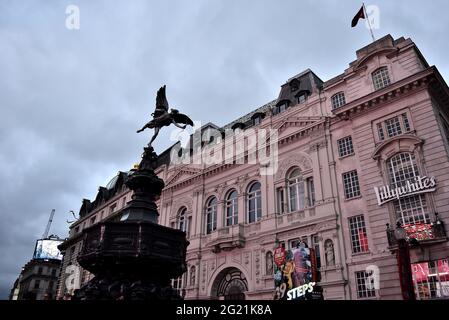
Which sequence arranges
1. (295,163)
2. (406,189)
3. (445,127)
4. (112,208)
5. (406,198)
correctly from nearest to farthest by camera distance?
(406,189), (406,198), (445,127), (295,163), (112,208)

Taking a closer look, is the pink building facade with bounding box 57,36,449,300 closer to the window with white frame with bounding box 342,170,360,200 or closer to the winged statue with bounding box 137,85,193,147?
the window with white frame with bounding box 342,170,360,200

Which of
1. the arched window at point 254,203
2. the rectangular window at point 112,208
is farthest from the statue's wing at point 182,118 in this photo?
the rectangular window at point 112,208

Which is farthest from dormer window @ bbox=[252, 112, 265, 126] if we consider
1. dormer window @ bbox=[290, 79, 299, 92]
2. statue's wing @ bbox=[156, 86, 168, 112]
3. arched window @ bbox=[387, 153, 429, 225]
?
statue's wing @ bbox=[156, 86, 168, 112]

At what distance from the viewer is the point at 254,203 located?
30.5 m

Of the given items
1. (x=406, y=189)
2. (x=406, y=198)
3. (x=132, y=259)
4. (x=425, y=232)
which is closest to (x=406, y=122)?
(x=406, y=189)

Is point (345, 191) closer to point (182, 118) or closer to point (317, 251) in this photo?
point (317, 251)

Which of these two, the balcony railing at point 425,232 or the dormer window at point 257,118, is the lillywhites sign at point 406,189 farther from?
the dormer window at point 257,118

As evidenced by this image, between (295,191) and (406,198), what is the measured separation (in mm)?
8870

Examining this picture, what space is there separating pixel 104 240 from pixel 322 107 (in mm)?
23657

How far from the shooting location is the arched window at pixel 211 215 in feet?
108

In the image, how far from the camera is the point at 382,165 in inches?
878

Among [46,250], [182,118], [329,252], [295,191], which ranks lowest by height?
[329,252]

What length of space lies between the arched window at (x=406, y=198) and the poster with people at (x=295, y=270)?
6.33 m

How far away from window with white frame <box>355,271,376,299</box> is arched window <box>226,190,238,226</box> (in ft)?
40.7
